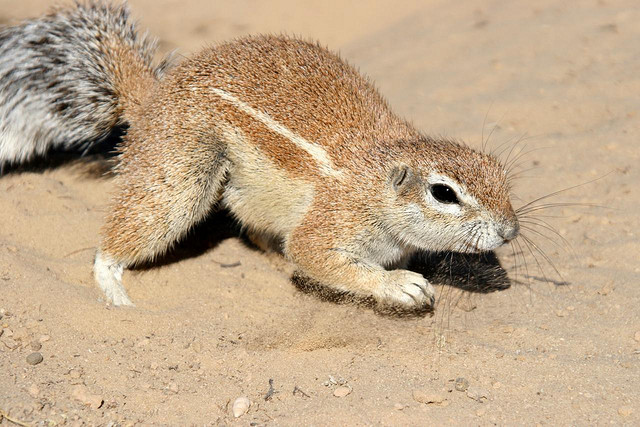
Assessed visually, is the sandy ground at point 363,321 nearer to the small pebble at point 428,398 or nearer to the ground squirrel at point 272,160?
the small pebble at point 428,398

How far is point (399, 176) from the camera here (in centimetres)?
381

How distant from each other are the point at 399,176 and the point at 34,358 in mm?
2093

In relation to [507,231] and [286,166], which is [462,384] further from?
[286,166]

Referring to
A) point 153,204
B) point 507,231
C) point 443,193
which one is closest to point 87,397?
point 153,204

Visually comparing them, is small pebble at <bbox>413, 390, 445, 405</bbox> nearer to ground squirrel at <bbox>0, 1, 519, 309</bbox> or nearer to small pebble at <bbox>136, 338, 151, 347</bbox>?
ground squirrel at <bbox>0, 1, 519, 309</bbox>

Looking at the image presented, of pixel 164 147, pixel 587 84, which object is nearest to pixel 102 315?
pixel 164 147

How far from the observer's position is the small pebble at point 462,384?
328 cm

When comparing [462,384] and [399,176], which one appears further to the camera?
[399,176]

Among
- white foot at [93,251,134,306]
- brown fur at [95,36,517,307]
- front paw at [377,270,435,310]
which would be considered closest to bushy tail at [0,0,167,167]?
brown fur at [95,36,517,307]

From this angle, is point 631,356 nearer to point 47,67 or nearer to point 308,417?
point 308,417

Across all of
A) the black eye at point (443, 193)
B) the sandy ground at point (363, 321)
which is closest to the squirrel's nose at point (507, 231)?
the black eye at point (443, 193)

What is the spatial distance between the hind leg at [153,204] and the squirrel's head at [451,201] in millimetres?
1144

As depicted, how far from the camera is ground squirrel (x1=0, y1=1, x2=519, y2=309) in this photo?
12.5 ft

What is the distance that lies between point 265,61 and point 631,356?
2667 millimetres
